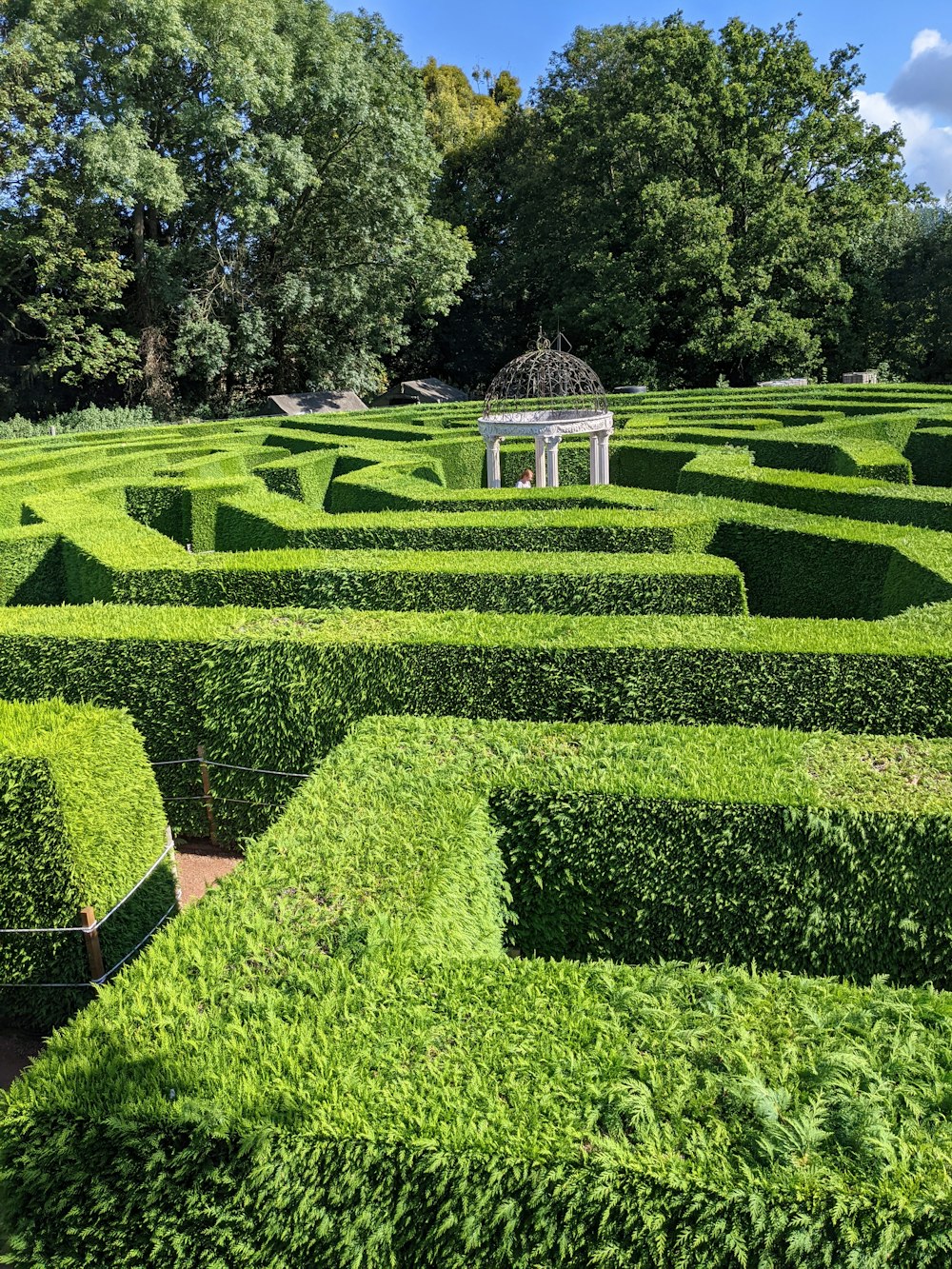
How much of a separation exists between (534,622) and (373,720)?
2.54m

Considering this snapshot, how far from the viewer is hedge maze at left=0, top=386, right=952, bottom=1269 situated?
3.31m

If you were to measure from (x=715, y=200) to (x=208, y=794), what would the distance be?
130 ft

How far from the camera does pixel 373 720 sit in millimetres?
7285

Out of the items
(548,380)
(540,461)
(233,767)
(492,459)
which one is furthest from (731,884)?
(548,380)

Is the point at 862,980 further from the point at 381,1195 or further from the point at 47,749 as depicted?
the point at 47,749

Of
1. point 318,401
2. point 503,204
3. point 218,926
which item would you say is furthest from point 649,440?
point 503,204

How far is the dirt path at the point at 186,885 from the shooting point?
6828 mm

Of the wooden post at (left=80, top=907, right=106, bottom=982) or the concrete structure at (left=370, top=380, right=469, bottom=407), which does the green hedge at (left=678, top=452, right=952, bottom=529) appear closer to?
the wooden post at (left=80, top=907, right=106, bottom=982)

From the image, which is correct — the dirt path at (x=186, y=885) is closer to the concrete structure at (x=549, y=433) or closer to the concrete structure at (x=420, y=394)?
the concrete structure at (x=549, y=433)

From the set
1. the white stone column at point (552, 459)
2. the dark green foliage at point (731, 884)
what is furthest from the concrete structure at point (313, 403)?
the dark green foliage at point (731, 884)

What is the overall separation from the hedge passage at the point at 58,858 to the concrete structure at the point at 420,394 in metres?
40.6

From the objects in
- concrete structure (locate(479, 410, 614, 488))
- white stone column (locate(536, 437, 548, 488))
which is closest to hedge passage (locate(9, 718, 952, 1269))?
concrete structure (locate(479, 410, 614, 488))

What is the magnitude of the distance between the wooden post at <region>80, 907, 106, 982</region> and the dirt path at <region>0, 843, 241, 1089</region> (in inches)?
31.1

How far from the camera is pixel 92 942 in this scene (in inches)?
269
